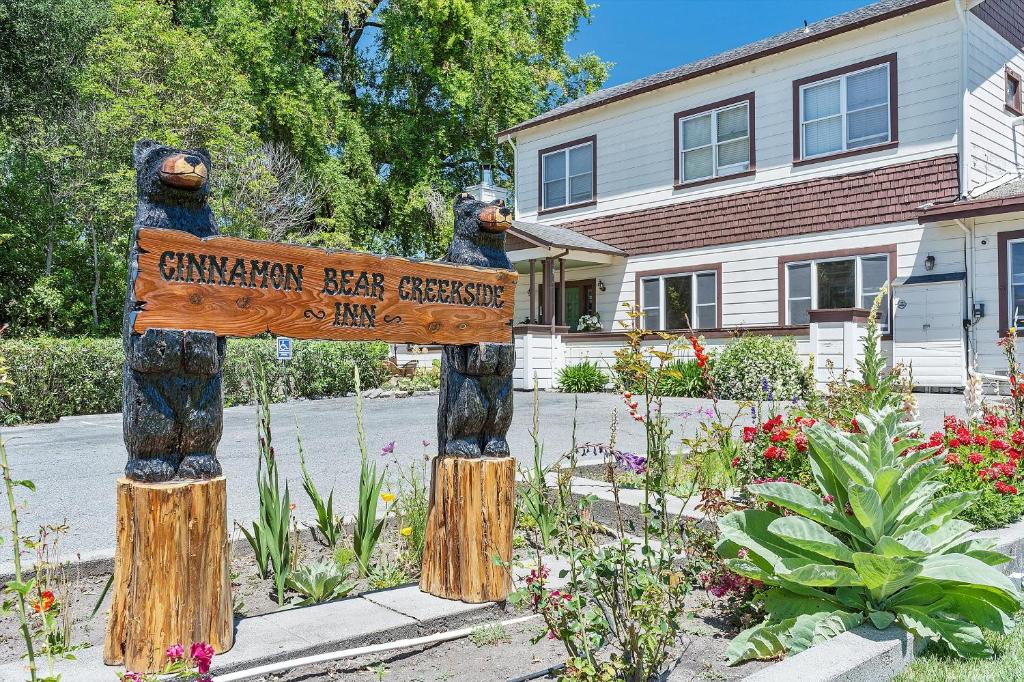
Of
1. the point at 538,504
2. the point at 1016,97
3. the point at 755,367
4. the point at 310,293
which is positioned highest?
the point at 1016,97

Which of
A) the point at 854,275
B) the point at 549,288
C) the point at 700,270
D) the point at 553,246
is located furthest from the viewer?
the point at 549,288

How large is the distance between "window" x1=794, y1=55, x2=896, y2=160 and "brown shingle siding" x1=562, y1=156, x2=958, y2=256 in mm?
671

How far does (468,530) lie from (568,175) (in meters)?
17.0

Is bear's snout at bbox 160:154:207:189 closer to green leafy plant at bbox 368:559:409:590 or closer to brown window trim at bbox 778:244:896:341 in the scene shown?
green leafy plant at bbox 368:559:409:590

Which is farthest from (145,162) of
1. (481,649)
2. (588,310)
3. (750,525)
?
(588,310)

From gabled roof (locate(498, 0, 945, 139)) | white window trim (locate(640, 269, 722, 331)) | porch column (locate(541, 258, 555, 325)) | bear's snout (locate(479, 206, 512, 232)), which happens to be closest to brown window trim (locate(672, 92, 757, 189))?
gabled roof (locate(498, 0, 945, 139))

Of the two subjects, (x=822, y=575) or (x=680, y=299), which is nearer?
(x=822, y=575)

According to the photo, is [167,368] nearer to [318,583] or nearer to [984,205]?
[318,583]

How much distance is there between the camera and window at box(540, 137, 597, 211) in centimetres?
1906

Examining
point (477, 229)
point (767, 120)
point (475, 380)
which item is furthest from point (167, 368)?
point (767, 120)

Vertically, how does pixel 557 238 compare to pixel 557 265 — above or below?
above

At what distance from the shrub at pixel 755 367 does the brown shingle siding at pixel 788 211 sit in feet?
9.48

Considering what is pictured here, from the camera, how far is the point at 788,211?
50.0 ft

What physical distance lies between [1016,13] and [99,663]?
1859 centimetres
